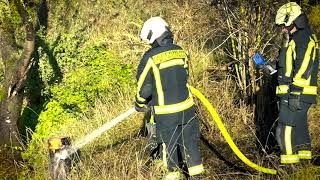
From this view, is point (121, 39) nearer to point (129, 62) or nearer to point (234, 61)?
point (129, 62)

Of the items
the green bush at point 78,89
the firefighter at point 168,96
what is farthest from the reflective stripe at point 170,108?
the green bush at point 78,89

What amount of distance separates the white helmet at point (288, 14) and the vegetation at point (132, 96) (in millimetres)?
1158

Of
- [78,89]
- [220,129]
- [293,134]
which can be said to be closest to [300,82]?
[293,134]

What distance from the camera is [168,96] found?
14.9 feet

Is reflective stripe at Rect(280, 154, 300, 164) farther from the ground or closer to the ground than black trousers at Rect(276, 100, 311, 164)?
closer to the ground

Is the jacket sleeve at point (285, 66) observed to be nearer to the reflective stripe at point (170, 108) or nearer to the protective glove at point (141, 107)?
the reflective stripe at point (170, 108)

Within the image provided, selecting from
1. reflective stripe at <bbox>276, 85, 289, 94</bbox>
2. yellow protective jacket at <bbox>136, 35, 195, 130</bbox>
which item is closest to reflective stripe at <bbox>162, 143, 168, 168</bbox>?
yellow protective jacket at <bbox>136, 35, 195, 130</bbox>

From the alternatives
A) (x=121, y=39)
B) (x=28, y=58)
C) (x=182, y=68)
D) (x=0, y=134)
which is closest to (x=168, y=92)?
(x=182, y=68)

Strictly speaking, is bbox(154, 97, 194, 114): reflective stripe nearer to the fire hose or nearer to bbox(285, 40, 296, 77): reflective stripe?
the fire hose

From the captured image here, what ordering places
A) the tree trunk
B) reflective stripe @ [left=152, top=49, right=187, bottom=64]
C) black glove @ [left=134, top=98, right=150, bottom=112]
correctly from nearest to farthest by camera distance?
reflective stripe @ [left=152, top=49, right=187, bottom=64] → black glove @ [left=134, top=98, right=150, bottom=112] → the tree trunk

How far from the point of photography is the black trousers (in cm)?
503

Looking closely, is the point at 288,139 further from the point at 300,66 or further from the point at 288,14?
the point at 288,14

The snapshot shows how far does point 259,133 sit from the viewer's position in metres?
6.45

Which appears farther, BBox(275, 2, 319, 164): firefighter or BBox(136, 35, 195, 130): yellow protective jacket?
BBox(275, 2, 319, 164): firefighter
